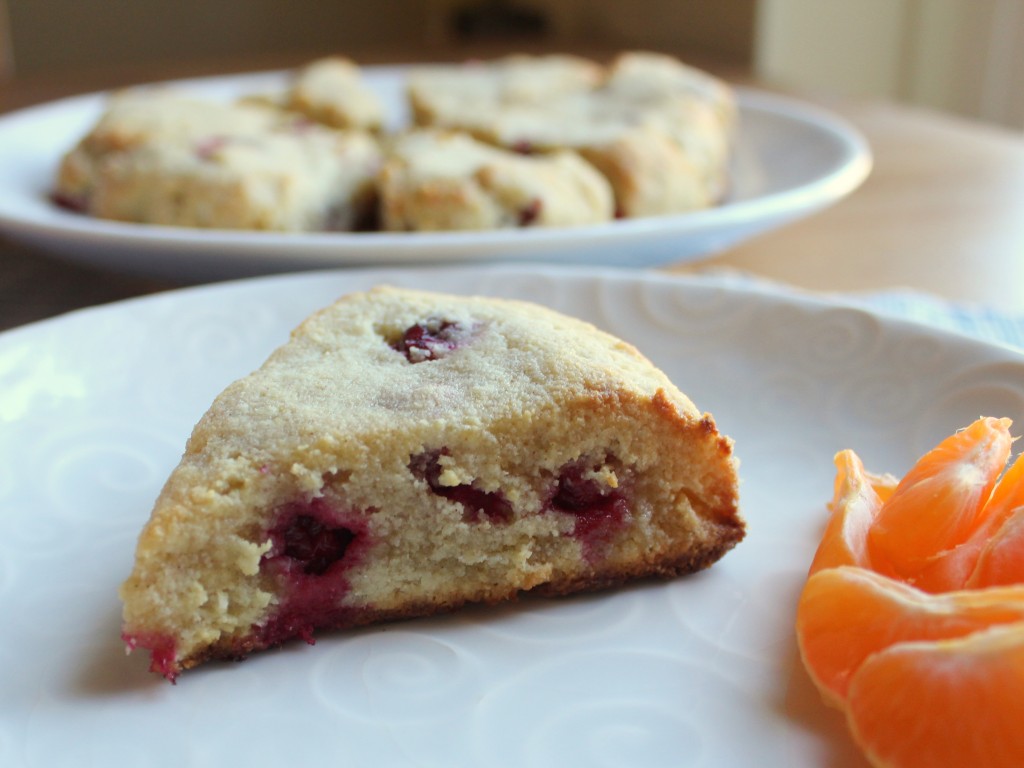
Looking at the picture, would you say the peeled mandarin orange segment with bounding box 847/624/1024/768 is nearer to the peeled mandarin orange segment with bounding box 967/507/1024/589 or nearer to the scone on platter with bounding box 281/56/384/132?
the peeled mandarin orange segment with bounding box 967/507/1024/589

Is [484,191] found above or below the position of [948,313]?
above

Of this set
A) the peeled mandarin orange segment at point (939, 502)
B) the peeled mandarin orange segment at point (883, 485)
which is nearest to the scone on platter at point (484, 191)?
the peeled mandarin orange segment at point (883, 485)

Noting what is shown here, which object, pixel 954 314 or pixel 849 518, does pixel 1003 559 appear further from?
pixel 954 314

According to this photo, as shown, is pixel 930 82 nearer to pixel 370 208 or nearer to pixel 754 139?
pixel 754 139

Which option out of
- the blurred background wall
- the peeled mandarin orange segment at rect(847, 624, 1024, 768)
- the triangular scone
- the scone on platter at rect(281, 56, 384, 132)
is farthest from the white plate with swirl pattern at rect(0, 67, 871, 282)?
the blurred background wall

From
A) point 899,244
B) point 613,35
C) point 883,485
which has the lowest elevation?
point 613,35

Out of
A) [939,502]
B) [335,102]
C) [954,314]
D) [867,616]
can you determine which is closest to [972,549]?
[939,502]

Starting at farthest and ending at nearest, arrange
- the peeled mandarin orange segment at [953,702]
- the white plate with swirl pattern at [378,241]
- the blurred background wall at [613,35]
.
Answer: the blurred background wall at [613,35]
the white plate with swirl pattern at [378,241]
the peeled mandarin orange segment at [953,702]

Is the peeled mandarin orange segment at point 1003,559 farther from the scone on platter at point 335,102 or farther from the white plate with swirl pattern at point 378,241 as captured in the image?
the scone on platter at point 335,102
